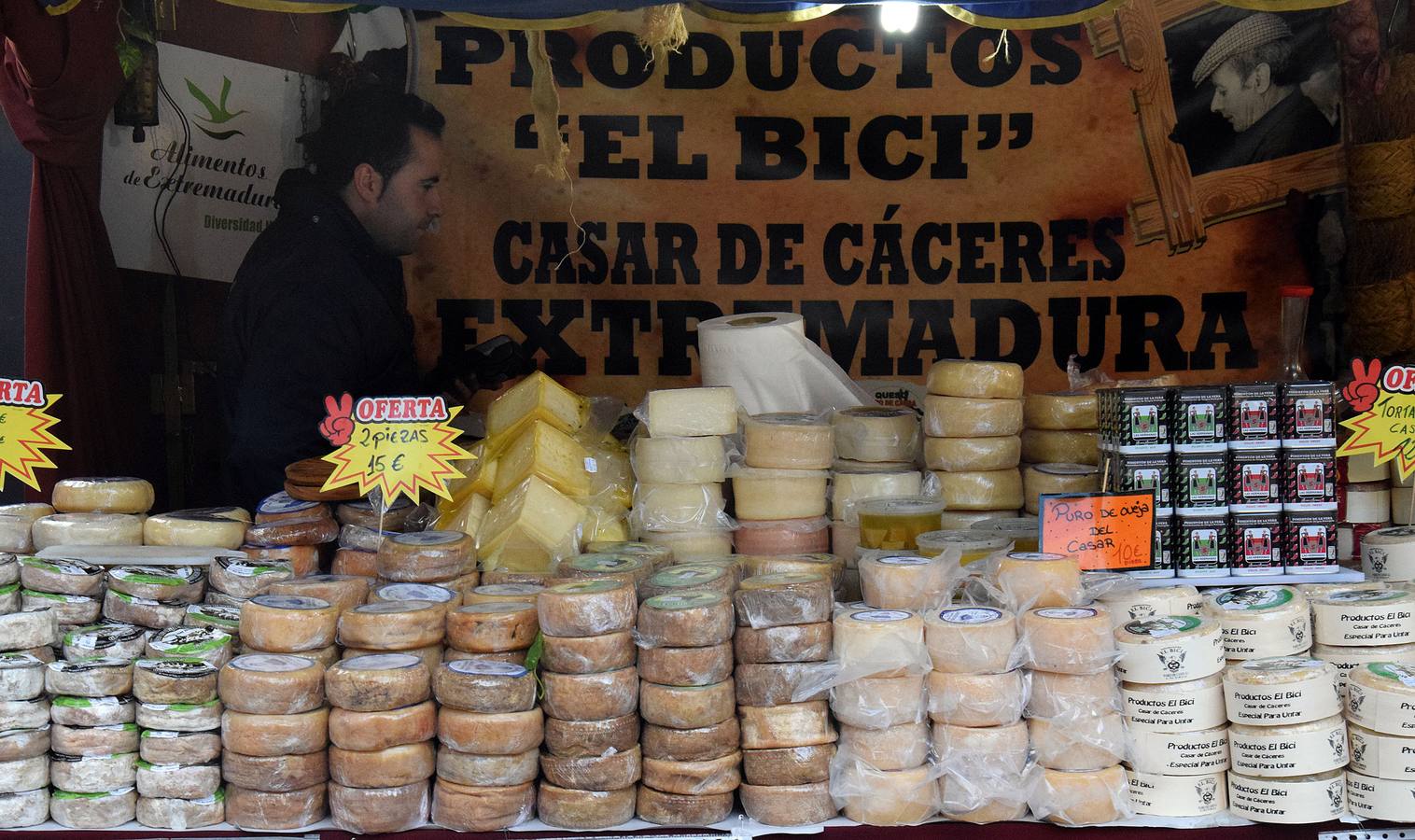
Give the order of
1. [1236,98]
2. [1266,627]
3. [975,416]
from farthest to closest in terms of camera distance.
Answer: [1236,98], [975,416], [1266,627]

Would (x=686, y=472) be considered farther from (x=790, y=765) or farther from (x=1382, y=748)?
Answer: (x=1382, y=748)

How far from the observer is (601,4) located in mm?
2801

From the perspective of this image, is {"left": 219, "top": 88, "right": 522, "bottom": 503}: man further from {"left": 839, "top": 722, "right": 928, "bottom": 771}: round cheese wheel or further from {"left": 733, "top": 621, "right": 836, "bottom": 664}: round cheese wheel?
{"left": 839, "top": 722, "right": 928, "bottom": 771}: round cheese wheel

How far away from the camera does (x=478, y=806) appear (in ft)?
8.09

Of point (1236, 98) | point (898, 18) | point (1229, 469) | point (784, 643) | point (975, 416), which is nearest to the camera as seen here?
point (784, 643)

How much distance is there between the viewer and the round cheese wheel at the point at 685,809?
250cm

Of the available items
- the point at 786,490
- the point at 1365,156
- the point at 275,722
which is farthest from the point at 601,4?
the point at 1365,156

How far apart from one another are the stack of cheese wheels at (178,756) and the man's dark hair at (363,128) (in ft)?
8.57

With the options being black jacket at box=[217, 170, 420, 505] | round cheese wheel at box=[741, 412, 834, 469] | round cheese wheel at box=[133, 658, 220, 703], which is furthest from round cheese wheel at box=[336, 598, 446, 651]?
black jacket at box=[217, 170, 420, 505]

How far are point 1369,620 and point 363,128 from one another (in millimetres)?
3784

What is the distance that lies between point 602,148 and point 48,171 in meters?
1.94

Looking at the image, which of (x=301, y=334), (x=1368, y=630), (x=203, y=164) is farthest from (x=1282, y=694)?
(x=203, y=164)

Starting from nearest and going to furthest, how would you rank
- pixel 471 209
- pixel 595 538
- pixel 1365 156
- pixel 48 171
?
pixel 595 538 → pixel 48 171 → pixel 1365 156 → pixel 471 209

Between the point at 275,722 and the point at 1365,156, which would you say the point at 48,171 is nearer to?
the point at 275,722
